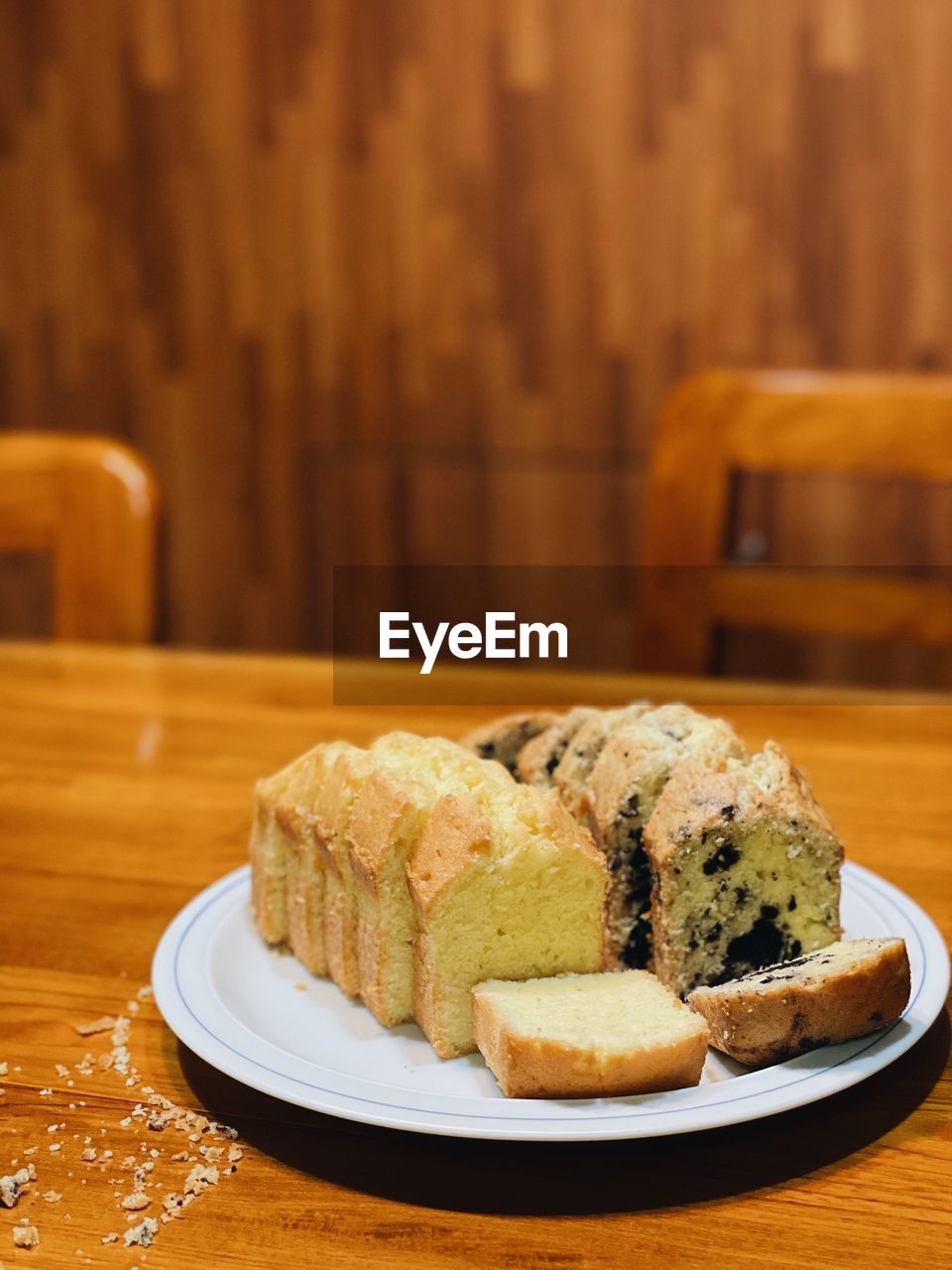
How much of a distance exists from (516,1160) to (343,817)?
0.28 metres

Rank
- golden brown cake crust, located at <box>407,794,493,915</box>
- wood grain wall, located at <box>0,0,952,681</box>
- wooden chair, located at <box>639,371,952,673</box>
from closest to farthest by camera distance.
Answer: golden brown cake crust, located at <box>407,794,493,915</box> → wooden chair, located at <box>639,371,952,673</box> → wood grain wall, located at <box>0,0,952,681</box>

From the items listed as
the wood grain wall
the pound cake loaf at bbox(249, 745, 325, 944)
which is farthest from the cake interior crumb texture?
the wood grain wall

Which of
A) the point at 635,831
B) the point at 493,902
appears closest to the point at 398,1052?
the point at 493,902

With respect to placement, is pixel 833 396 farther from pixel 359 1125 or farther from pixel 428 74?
pixel 428 74

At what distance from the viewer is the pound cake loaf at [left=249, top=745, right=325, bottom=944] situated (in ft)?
3.41

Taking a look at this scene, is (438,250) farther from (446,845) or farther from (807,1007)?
(807,1007)

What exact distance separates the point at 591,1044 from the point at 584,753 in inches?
12.3

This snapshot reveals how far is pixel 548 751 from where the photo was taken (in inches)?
43.2

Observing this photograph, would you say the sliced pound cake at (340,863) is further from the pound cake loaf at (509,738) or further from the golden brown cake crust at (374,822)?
the pound cake loaf at (509,738)

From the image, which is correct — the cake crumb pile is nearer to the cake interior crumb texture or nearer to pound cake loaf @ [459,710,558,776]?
the cake interior crumb texture

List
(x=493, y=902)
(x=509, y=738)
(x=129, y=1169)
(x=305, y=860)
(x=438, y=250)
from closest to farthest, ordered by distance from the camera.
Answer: (x=129, y=1169), (x=493, y=902), (x=305, y=860), (x=509, y=738), (x=438, y=250)

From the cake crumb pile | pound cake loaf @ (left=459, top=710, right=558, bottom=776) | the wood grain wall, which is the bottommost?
the cake crumb pile

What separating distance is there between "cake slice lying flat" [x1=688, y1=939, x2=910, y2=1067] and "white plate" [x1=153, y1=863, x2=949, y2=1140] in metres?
0.01

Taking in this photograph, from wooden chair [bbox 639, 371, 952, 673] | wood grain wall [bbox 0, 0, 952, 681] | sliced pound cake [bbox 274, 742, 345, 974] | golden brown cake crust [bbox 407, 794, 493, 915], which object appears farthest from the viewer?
wood grain wall [bbox 0, 0, 952, 681]
